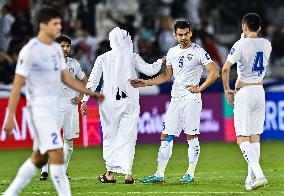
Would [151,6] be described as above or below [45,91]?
above

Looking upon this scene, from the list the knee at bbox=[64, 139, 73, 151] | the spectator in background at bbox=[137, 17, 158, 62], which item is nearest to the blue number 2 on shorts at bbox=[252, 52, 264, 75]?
the knee at bbox=[64, 139, 73, 151]

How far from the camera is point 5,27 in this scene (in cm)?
2680

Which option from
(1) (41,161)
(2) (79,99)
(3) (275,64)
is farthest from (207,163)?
(3) (275,64)

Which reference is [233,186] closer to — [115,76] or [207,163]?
[115,76]

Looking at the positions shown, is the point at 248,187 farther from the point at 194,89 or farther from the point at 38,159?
the point at 38,159

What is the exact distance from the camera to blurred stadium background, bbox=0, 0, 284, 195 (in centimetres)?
2302

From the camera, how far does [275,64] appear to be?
1150 inches

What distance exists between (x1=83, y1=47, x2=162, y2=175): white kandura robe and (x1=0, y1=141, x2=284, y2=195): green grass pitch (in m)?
0.47

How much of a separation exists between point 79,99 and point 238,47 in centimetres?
337

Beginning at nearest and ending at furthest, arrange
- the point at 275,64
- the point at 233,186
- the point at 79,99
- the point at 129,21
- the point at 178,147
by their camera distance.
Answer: the point at 233,186 → the point at 79,99 → the point at 178,147 → the point at 129,21 → the point at 275,64

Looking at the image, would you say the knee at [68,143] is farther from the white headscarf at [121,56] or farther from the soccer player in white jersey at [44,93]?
the soccer player in white jersey at [44,93]

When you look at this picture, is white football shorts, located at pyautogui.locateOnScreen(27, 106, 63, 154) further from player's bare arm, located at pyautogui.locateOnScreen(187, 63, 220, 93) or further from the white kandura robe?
the white kandura robe

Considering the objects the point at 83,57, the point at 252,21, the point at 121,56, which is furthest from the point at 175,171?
the point at 83,57

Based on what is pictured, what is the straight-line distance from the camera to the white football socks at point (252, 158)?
13907mm
